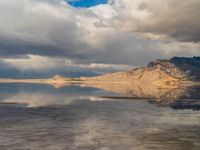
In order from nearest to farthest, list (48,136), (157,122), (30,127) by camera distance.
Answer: (48,136), (30,127), (157,122)

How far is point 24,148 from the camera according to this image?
45.1 meters

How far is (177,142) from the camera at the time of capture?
167ft

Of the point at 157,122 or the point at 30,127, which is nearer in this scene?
the point at 30,127

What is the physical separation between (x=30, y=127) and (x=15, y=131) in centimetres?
482

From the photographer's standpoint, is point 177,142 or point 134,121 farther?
point 134,121

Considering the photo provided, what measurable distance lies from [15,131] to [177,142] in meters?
27.1

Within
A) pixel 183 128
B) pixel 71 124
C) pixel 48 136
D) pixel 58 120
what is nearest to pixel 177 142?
pixel 183 128

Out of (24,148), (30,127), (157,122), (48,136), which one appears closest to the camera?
(24,148)

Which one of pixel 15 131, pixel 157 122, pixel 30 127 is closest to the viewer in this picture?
pixel 15 131

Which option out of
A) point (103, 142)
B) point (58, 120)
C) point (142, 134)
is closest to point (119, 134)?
point (142, 134)

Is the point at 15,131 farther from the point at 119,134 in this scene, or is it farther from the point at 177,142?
the point at 177,142

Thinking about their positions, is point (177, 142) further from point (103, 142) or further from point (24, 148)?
point (24, 148)

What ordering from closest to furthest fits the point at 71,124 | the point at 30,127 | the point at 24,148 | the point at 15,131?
the point at 24,148
the point at 15,131
the point at 30,127
the point at 71,124

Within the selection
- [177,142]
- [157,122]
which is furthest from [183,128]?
[177,142]
